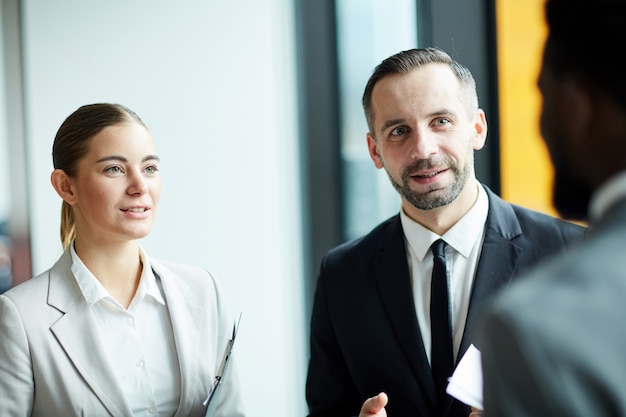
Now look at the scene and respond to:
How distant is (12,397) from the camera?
166 centimetres

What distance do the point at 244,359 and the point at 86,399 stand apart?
1791 millimetres

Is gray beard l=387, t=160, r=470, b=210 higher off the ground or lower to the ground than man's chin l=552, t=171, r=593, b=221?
lower

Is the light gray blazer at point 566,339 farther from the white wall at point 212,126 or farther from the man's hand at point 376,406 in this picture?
the white wall at point 212,126

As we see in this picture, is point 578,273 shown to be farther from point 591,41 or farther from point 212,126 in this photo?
point 212,126

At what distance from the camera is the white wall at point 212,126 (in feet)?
10.9

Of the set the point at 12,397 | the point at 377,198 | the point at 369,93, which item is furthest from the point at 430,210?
the point at 377,198

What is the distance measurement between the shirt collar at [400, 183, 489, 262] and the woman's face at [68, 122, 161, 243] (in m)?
0.69

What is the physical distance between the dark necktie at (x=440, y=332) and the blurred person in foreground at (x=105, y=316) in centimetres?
53

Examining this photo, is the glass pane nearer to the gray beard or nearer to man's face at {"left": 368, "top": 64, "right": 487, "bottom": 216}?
man's face at {"left": 368, "top": 64, "right": 487, "bottom": 216}

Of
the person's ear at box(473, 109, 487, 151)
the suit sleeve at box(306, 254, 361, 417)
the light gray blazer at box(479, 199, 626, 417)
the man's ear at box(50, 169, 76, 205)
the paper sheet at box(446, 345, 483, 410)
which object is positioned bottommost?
the suit sleeve at box(306, 254, 361, 417)

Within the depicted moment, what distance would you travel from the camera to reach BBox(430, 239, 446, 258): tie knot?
6.01ft

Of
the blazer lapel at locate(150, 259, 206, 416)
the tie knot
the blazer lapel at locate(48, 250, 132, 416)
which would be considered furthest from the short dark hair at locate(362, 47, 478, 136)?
the blazer lapel at locate(48, 250, 132, 416)

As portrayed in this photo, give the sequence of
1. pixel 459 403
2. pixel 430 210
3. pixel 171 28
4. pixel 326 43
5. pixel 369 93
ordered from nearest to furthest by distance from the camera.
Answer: pixel 459 403, pixel 430 210, pixel 369 93, pixel 326 43, pixel 171 28

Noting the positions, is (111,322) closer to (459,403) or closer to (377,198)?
(459,403)
